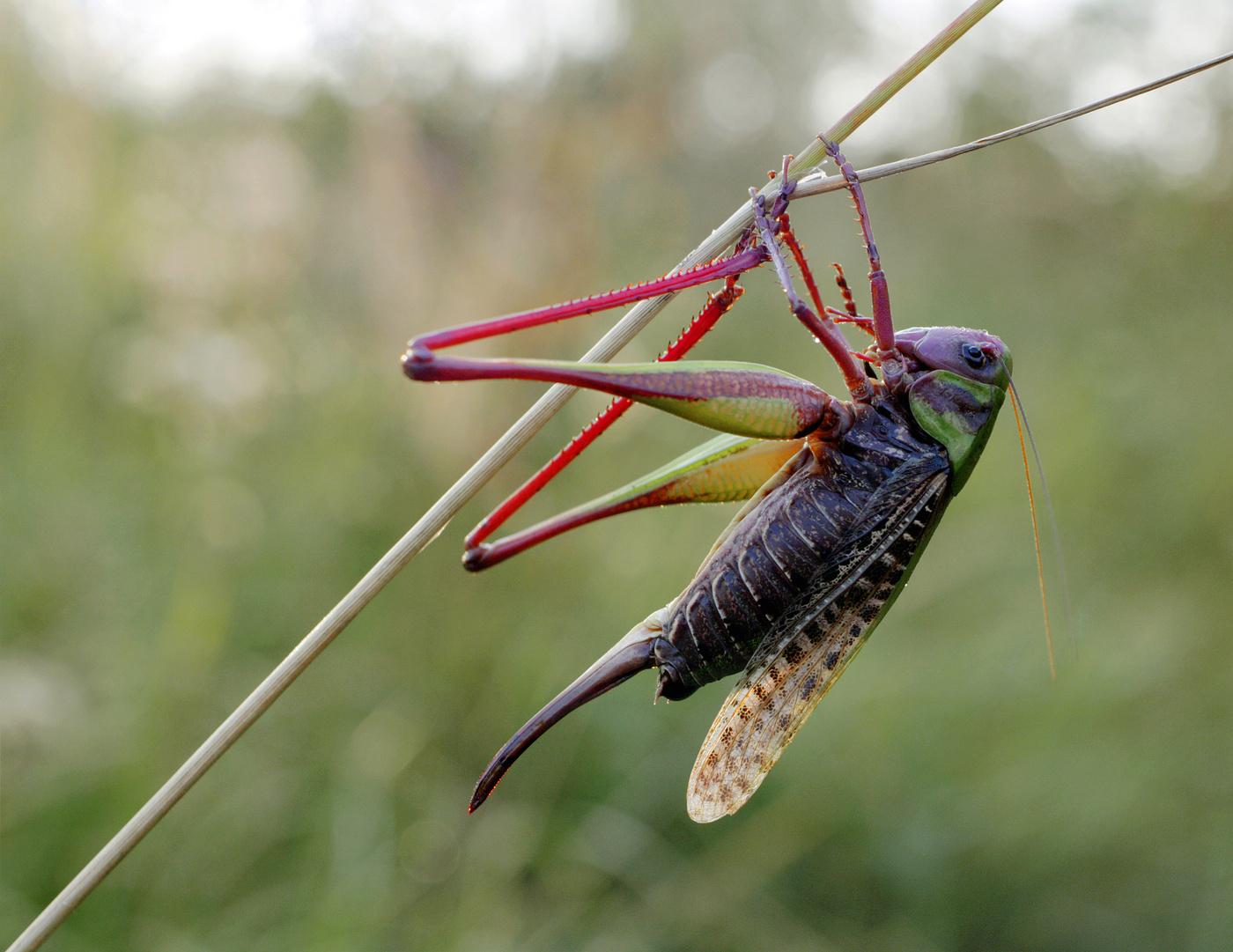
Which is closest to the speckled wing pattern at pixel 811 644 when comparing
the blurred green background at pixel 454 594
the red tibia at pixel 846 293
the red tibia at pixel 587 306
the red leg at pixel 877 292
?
the red leg at pixel 877 292

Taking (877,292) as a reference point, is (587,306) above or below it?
above

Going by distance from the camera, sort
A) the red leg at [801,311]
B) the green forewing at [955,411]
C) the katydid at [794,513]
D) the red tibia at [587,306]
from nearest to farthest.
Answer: the red tibia at [587,306] < the red leg at [801,311] < the katydid at [794,513] < the green forewing at [955,411]

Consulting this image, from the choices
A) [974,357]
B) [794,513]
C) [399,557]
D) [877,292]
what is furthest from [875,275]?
[399,557]

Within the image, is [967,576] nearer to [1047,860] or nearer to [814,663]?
[1047,860]

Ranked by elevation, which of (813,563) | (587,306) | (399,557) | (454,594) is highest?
(587,306)

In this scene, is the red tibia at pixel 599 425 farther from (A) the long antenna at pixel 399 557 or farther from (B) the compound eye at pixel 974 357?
(B) the compound eye at pixel 974 357

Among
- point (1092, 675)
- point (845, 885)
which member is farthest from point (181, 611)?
point (1092, 675)

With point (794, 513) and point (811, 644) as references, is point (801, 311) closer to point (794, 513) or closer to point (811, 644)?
point (794, 513)
